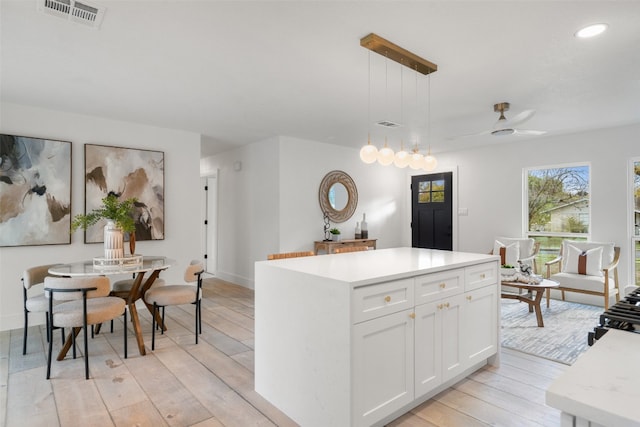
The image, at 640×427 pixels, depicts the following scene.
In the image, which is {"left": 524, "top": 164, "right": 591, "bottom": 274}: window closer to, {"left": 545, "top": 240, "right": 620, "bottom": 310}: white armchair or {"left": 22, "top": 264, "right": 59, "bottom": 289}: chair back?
{"left": 545, "top": 240, "right": 620, "bottom": 310}: white armchair

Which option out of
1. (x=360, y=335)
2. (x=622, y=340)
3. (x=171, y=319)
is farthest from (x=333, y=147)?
(x=622, y=340)

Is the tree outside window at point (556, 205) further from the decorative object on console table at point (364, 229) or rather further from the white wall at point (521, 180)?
the decorative object on console table at point (364, 229)

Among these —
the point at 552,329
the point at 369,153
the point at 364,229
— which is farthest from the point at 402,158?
the point at 364,229

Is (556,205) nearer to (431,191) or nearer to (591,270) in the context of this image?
(591,270)

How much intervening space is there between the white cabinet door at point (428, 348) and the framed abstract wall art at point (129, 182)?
3880 millimetres

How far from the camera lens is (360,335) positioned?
1812 millimetres

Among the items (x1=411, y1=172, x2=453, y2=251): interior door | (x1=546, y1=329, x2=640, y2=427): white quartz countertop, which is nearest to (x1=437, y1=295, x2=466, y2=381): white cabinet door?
(x1=546, y1=329, x2=640, y2=427): white quartz countertop

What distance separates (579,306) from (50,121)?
7.15 m

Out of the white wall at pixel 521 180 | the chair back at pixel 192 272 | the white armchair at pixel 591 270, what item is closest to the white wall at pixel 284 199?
the white wall at pixel 521 180

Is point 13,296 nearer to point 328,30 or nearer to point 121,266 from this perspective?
point 121,266

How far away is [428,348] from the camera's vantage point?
223cm

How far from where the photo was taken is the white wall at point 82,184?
3.86 metres

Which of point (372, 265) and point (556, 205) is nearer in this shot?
point (372, 265)

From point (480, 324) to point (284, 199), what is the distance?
3435 mm
